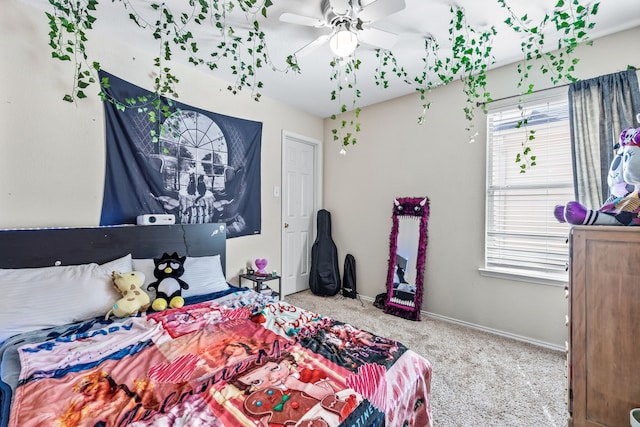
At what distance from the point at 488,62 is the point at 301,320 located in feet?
8.88

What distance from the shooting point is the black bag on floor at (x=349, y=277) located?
11.8 ft

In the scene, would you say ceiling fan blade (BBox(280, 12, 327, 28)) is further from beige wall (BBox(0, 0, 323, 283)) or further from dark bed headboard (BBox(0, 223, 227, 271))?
dark bed headboard (BBox(0, 223, 227, 271))

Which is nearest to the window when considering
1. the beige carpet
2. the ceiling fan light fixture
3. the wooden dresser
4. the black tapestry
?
the beige carpet

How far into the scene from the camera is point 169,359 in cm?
119

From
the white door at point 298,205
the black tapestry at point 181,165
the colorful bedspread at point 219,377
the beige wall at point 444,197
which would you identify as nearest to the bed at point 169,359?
the colorful bedspread at point 219,377

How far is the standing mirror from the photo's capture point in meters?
2.95

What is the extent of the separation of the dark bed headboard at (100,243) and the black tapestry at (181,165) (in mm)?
161

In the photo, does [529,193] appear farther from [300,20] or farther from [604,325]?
[300,20]

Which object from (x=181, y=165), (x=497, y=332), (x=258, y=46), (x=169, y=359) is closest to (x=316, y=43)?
(x=258, y=46)

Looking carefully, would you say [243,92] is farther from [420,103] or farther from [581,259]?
[581,259]

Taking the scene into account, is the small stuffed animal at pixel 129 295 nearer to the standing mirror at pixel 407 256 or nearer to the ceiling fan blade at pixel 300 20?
the ceiling fan blade at pixel 300 20

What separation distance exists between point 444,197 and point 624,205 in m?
1.52

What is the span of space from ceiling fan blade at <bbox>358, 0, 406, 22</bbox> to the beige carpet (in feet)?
7.70

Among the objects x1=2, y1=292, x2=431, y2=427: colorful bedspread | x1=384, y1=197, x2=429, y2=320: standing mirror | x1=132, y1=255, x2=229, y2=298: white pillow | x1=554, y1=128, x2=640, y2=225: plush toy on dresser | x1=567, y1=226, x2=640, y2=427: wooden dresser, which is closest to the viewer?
x1=2, y1=292, x2=431, y2=427: colorful bedspread
